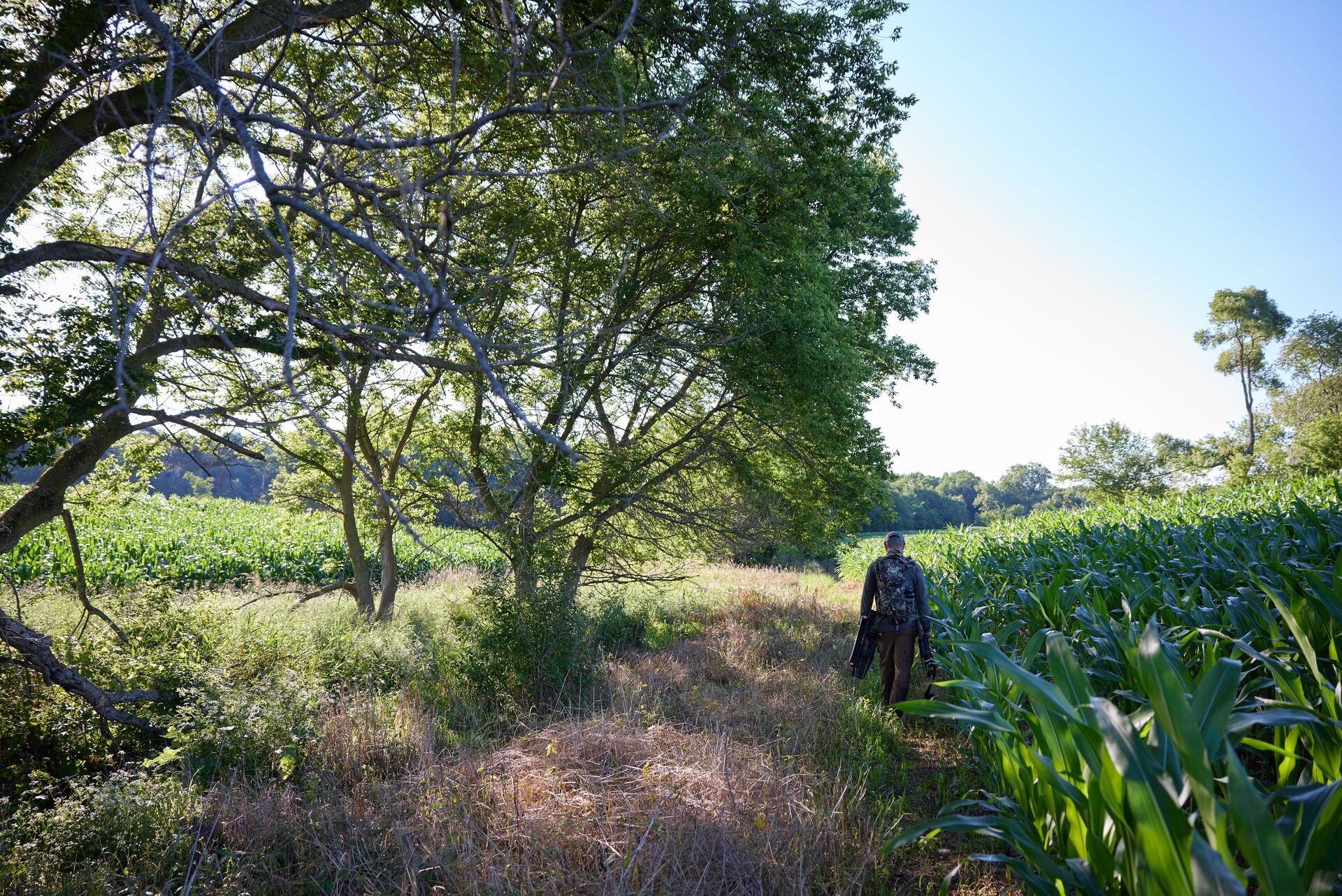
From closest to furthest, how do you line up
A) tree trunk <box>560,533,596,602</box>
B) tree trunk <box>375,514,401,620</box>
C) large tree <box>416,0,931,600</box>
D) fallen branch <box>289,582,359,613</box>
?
large tree <box>416,0,931,600</box>
tree trunk <box>560,533,596,602</box>
tree trunk <box>375,514,401,620</box>
fallen branch <box>289,582,359,613</box>

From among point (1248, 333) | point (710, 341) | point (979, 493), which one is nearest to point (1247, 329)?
point (1248, 333)

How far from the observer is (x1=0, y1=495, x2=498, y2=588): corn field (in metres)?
15.2

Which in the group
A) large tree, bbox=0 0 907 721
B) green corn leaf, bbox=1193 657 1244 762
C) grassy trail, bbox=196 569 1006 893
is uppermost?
large tree, bbox=0 0 907 721

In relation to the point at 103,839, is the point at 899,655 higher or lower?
higher

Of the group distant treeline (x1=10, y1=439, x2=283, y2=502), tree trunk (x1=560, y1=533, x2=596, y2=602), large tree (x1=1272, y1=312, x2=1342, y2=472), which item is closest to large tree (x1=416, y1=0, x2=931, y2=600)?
tree trunk (x1=560, y1=533, x2=596, y2=602)

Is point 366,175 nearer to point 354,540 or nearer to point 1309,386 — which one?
point 354,540

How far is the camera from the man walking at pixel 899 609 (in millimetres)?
6547

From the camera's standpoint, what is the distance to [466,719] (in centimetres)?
650

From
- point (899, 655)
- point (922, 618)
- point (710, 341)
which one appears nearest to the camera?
point (922, 618)

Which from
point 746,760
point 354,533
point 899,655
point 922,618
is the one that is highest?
point 354,533

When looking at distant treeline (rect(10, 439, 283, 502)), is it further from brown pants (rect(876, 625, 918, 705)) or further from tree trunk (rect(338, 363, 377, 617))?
brown pants (rect(876, 625, 918, 705))

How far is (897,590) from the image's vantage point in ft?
21.6

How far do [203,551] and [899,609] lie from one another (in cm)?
2131

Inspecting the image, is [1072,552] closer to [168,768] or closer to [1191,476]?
[168,768]
